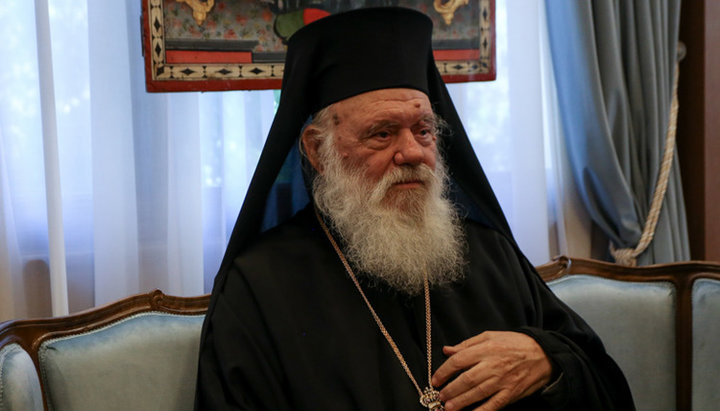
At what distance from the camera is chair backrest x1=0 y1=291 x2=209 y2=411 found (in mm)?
1812

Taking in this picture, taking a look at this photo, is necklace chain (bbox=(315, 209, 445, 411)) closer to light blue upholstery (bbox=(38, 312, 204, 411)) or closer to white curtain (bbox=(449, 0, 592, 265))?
light blue upholstery (bbox=(38, 312, 204, 411))

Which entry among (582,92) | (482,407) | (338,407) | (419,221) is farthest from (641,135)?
(338,407)

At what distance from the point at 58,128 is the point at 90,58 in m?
0.29

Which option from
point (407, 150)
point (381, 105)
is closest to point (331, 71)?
point (381, 105)

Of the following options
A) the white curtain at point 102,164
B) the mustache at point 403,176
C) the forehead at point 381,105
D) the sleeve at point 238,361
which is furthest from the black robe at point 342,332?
the white curtain at point 102,164

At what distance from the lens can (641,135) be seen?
304cm

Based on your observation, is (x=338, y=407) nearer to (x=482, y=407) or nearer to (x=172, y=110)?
(x=482, y=407)

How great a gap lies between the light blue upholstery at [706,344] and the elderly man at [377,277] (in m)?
0.77

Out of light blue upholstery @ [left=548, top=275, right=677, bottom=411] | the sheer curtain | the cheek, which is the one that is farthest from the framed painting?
light blue upholstery @ [left=548, top=275, right=677, bottom=411]

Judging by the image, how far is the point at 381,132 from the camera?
6.38 feet

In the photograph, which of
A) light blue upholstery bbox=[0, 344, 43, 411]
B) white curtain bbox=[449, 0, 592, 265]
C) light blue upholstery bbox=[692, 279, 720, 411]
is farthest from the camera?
white curtain bbox=[449, 0, 592, 265]

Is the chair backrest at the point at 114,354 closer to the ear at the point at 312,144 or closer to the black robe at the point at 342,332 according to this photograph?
the black robe at the point at 342,332

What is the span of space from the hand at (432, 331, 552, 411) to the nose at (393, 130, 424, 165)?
1.84 ft

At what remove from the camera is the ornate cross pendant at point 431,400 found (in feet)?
5.70
